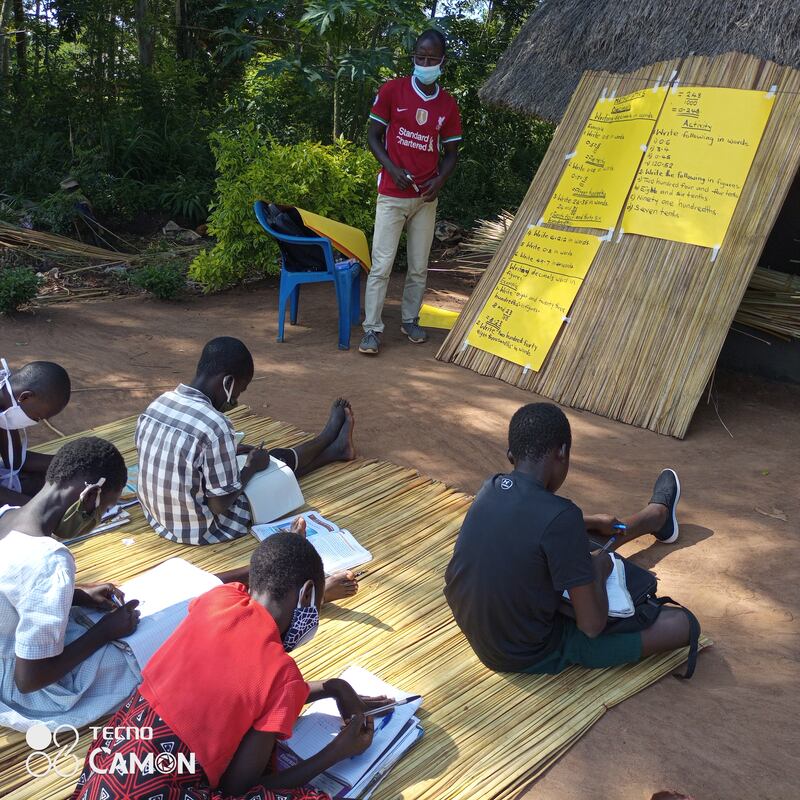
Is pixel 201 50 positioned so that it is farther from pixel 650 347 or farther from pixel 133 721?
pixel 133 721

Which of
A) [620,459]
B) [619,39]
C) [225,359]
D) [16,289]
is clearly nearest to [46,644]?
[225,359]

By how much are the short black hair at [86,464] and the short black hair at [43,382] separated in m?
0.91

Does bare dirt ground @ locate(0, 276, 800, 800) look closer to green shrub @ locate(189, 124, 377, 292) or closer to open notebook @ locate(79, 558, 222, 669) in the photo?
green shrub @ locate(189, 124, 377, 292)

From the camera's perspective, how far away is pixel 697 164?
5.54 metres

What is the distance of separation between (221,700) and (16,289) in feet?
17.6

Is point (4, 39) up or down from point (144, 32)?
down

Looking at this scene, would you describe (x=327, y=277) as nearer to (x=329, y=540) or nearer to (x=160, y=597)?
(x=329, y=540)

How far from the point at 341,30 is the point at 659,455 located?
5.89m

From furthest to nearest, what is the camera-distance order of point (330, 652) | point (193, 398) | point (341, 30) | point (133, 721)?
1. point (341, 30)
2. point (193, 398)
3. point (330, 652)
4. point (133, 721)

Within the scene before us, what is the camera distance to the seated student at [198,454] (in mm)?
3463

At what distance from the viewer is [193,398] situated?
11.5ft

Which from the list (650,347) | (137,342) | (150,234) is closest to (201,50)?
(150,234)

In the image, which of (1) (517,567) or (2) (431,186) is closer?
(1) (517,567)

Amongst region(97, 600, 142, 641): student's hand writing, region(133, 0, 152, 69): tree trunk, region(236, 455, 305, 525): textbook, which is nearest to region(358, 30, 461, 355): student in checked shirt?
region(236, 455, 305, 525): textbook
